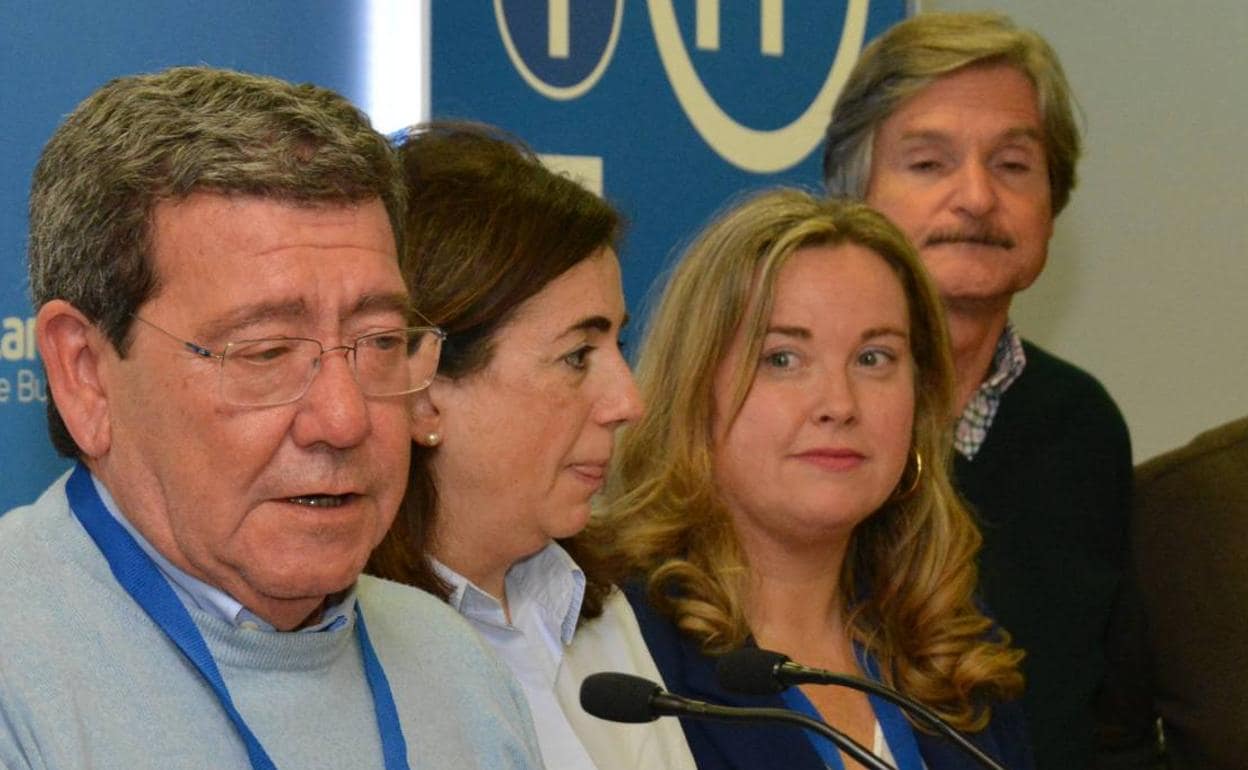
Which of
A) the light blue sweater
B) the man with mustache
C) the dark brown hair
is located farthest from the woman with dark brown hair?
the man with mustache

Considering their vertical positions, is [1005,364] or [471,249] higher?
[471,249]

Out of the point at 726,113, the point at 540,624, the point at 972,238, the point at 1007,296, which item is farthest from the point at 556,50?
the point at 540,624

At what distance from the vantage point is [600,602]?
2.72m

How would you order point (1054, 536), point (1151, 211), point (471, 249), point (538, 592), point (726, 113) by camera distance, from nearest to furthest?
point (471, 249), point (538, 592), point (1054, 536), point (726, 113), point (1151, 211)

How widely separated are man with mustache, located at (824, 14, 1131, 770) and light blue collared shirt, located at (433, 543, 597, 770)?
1.14 metres

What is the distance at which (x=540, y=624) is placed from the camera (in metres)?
2.61

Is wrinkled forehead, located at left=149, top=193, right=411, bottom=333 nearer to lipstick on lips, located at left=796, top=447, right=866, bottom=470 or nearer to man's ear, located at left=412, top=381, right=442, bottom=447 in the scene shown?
man's ear, located at left=412, top=381, right=442, bottom=447

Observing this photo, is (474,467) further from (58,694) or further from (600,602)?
(58,694)

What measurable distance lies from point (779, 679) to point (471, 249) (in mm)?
778

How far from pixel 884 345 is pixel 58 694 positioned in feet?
5.68

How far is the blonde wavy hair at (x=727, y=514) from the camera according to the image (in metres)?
3.01

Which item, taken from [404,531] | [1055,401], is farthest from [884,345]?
[404,531]

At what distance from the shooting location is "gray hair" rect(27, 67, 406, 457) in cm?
184

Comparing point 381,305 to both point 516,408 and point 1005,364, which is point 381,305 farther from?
point 1005,364
